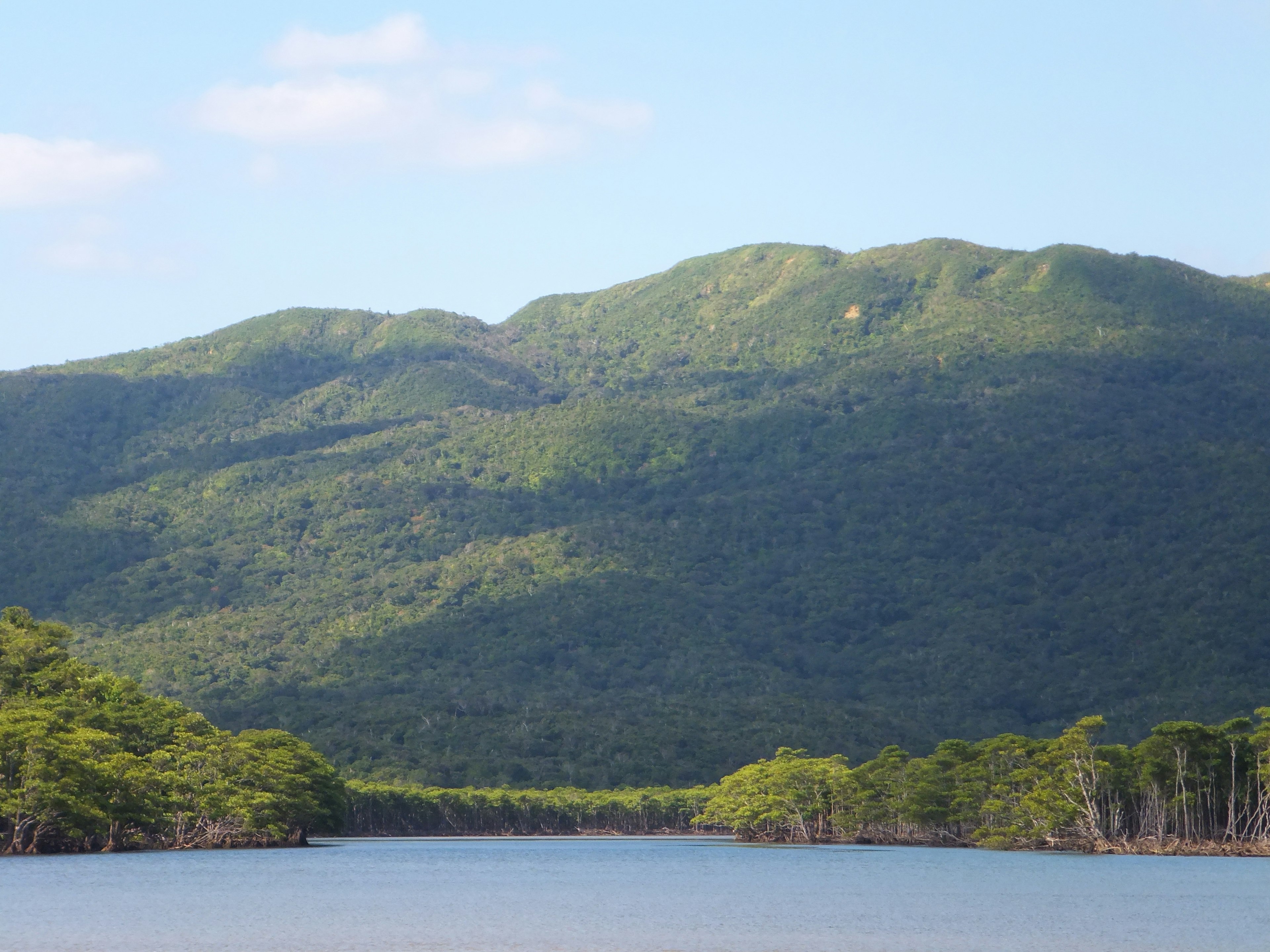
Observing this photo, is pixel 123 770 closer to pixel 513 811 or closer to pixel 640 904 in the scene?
pixel 640 904

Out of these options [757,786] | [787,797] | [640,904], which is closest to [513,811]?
[757,786]

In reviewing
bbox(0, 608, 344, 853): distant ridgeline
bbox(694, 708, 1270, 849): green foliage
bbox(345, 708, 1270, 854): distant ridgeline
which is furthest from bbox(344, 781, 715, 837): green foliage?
bbox(0, 608, 344, 853): distant ridgeline

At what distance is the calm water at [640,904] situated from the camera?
142ft

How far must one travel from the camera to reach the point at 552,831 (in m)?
138

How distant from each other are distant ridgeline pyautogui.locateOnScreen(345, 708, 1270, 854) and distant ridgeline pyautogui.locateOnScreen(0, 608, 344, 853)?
91.8ft

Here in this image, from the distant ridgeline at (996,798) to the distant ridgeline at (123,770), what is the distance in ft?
91.8

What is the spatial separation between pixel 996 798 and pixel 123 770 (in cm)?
4914

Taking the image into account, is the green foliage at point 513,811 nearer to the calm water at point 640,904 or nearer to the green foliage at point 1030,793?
the green foliage at point 1030,793

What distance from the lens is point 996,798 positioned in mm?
91688

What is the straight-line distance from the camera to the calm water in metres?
43.4

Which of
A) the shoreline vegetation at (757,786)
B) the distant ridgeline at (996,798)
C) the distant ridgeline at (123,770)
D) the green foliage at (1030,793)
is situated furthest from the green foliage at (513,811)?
the distant ridgeline at (123,770)

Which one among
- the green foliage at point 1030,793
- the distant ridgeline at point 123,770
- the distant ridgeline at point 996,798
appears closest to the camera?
the distant ridgeline at point 123,770

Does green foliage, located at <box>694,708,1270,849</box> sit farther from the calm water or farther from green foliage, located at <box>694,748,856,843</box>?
Answer: the calm water

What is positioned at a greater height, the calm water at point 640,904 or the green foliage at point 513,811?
the calm water at point 640,904
